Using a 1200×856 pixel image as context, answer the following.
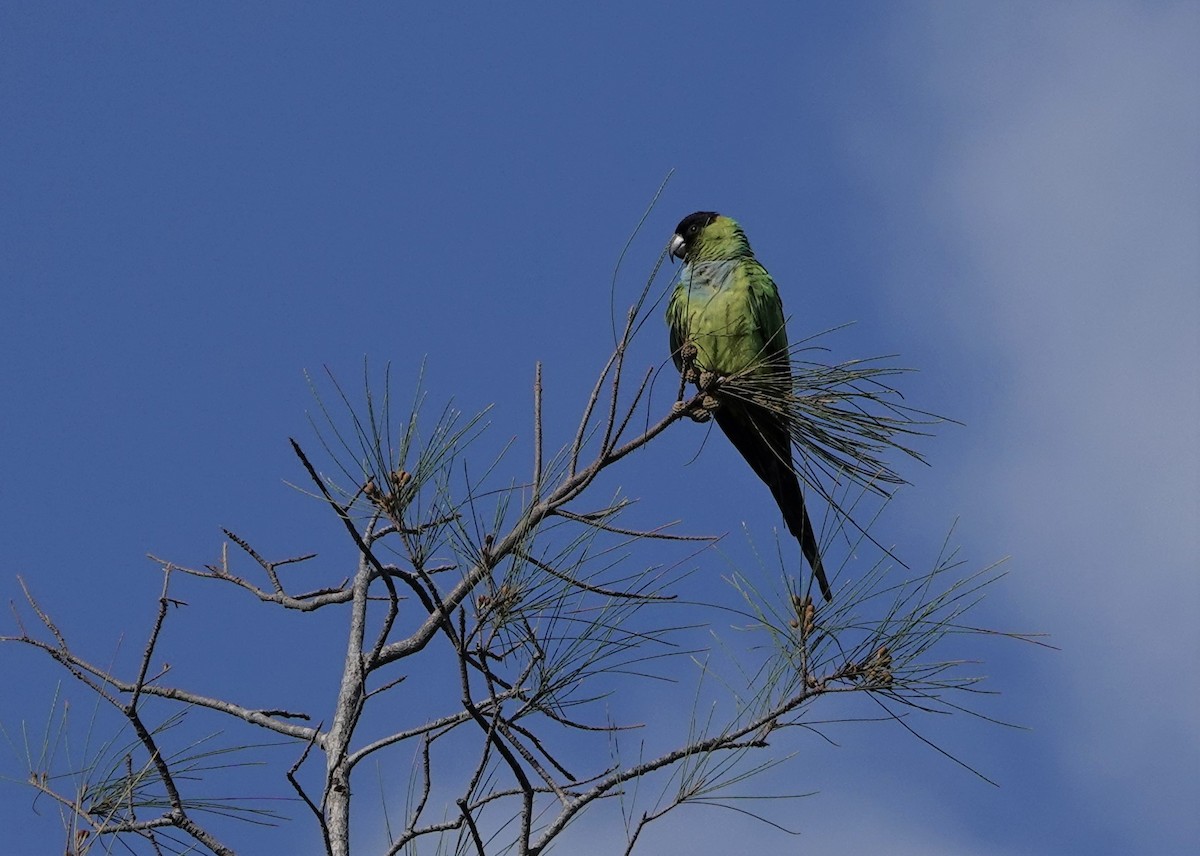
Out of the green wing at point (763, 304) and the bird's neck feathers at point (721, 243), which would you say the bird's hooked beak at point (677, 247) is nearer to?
the bird's neck feathers at point (721, 243)

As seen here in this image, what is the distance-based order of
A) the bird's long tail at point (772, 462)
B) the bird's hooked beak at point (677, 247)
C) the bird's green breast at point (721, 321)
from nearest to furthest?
the bird's green breast at point (721, 321)
the bird's long tail at point (772, 462)
the bird's hooked beak at point (677, 247)

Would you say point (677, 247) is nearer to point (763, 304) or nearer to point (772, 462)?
point (763, 304)

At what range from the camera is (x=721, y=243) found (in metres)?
5.25

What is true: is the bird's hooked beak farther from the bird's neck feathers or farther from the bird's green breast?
the bird's green breast

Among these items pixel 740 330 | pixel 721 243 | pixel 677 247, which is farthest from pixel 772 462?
pixel 677 247

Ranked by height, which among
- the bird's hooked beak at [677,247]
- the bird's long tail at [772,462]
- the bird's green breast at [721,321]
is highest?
the bird's hooked beak at [677,247]

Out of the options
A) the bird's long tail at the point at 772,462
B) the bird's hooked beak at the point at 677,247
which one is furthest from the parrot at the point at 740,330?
the bird's hooked beak at the point at 677,247

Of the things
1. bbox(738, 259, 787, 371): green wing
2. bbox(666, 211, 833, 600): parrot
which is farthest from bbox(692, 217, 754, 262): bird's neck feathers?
bbox(738, 259, 787, 371): green wing

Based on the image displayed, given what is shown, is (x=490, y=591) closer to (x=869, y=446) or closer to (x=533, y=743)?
(x=533, y=743)

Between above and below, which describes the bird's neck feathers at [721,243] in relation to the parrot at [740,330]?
above

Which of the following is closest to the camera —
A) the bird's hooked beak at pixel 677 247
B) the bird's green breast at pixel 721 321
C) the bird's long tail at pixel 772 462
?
the bird's green breast at pixel 721 321

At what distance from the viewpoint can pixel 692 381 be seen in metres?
3.47

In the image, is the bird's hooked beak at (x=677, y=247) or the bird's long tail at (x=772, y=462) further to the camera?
the bird's hooked beak at (x=677, y=247)

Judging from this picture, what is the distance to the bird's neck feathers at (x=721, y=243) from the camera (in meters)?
5.11
